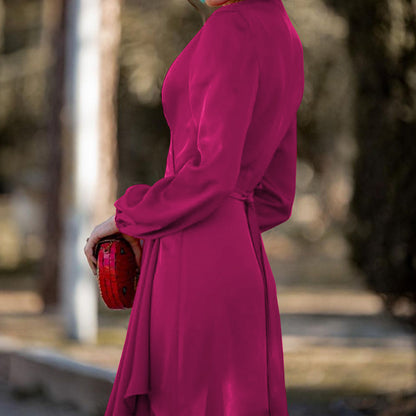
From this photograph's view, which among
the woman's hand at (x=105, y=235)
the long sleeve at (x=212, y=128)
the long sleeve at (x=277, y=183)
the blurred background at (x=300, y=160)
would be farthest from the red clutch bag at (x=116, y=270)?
the blurred background at (x=300, y=160)

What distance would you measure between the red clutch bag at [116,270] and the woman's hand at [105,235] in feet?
0.04

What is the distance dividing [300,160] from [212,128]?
54.3 ft

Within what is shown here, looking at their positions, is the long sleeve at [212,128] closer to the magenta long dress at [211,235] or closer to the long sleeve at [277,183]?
the magenta long dress at [211,235]

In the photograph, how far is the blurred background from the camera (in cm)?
481

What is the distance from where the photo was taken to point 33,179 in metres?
19.7

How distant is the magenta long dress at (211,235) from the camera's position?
201 cm

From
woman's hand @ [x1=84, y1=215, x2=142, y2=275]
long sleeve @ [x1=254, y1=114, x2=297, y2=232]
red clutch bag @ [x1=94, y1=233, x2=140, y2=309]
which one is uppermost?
long sleeve @ [x1=254, y1=114, x2=297, y2=232]

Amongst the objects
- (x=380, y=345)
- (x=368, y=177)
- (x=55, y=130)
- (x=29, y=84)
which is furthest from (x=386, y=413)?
(x=29, y=84)

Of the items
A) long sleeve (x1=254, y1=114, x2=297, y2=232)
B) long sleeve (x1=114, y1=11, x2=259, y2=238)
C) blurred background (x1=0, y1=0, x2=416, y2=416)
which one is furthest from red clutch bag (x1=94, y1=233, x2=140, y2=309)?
blurred background (x1=0, y1=0, x2=416, y2=416)

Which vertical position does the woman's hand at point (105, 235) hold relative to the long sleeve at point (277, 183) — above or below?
below

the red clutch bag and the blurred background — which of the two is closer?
the red clutch bag

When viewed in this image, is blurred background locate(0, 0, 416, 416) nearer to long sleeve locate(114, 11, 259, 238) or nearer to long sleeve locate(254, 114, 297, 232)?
long sleeve locate(254, 114, 297, 232)

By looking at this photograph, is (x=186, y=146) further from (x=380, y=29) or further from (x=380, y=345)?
(x=380, y=345)

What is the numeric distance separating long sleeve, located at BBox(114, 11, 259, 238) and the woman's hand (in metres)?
0.09
